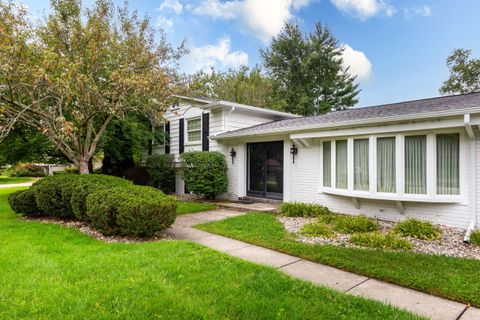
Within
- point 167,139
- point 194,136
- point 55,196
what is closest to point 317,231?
point 55,196

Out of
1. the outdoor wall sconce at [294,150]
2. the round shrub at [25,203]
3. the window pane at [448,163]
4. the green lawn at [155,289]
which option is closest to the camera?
the green lawn at [155,289]

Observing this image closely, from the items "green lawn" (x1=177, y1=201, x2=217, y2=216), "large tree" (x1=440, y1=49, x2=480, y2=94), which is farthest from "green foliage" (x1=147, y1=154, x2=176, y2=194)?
"large tree" (x1=440, y1=49, x2=480, y2=94)

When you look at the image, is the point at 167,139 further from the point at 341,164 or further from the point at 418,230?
the point at 418,230

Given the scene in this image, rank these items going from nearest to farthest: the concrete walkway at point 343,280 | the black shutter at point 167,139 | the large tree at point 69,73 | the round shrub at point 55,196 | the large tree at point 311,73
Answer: the concrete walkway at point 343,280 → the large tree at point 69,73 → the round shrub at point 55,196 → the black shutter at point 167,139 → the large tree at point 311,73

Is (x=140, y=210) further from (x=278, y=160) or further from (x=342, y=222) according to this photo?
(x=278, y=160)

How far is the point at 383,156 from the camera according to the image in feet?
22.4

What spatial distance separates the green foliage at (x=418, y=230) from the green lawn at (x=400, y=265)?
118 centimetres

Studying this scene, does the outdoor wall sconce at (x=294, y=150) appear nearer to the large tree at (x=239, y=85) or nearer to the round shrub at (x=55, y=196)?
the round shrub at (x=55, y=196)

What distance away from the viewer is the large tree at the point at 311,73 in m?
25.1

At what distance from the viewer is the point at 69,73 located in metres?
6.89

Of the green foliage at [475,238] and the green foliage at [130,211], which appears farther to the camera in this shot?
the green foliage at [130,211]

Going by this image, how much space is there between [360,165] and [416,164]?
1223mm

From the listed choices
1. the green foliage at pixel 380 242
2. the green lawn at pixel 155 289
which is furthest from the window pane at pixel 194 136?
the green foliage at pixel 380 242

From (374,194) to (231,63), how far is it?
25.1m
